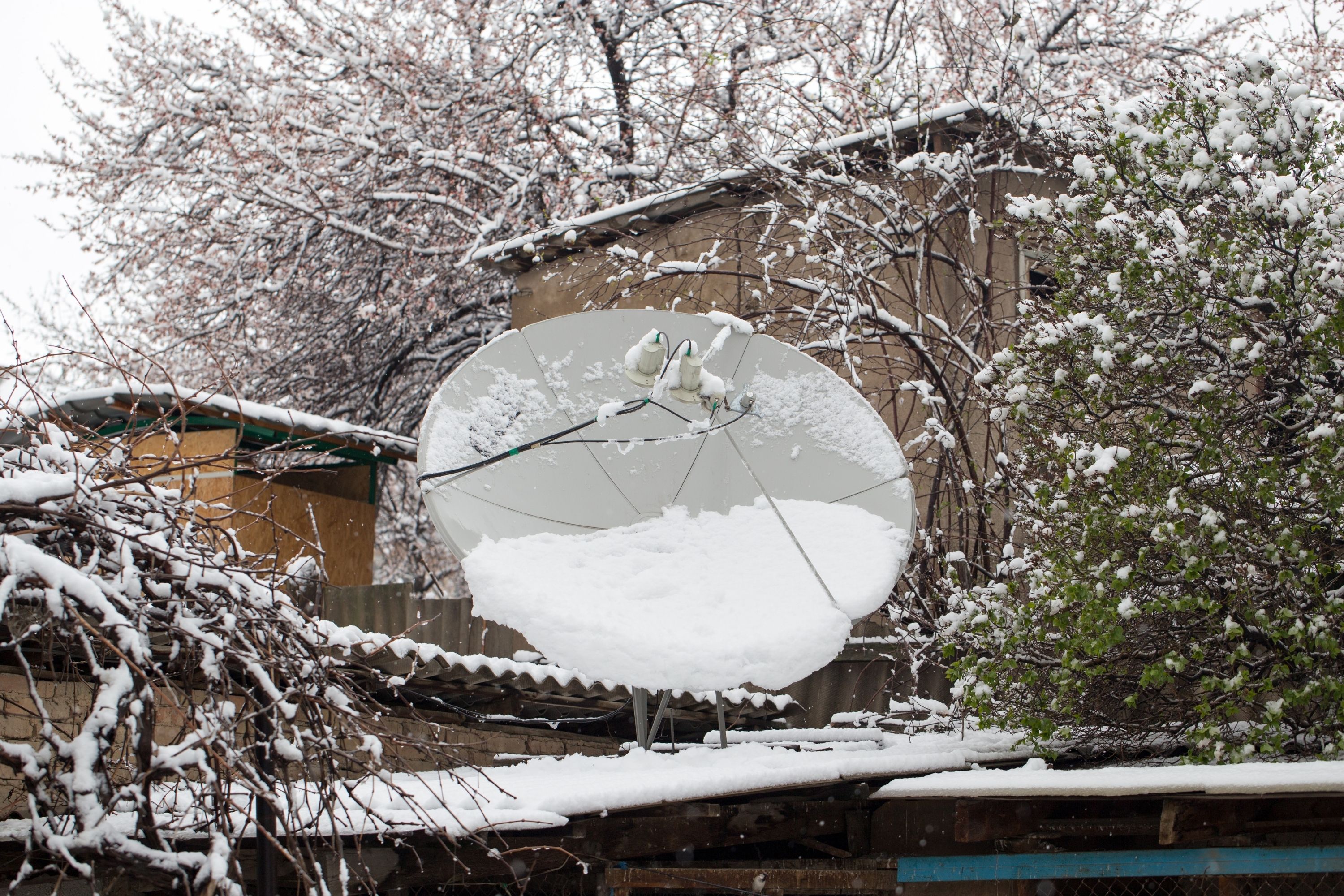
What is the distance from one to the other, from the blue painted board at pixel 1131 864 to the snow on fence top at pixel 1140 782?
33 centimetres

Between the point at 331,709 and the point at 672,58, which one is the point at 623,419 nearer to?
the point at 331,709

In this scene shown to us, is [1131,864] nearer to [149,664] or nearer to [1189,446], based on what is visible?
[1189,446]

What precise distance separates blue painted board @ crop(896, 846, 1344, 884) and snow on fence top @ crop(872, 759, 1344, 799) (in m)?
0.33

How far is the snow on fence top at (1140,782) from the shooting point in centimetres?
396

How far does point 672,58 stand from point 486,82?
2.78 meters

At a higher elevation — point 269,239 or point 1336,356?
point 269,239

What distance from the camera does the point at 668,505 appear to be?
6.08 metres

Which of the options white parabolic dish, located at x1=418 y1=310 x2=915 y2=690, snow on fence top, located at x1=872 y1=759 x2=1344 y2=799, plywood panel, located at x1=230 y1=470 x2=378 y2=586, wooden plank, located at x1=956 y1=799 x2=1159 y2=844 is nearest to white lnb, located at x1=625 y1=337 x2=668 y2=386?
white parabolic dish, located at x1=418 y1=310 x2=915 y2=690

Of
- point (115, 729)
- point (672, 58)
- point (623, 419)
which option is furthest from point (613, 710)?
point (672, 58)

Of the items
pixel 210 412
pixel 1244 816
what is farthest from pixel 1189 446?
pixel 210 412

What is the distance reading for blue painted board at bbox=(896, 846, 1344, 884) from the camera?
4.62m

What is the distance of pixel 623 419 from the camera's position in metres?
6.07

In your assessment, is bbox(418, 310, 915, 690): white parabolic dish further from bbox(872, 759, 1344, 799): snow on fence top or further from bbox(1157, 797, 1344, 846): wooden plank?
bbox(1157, 797, 1344, 846): wooden plank

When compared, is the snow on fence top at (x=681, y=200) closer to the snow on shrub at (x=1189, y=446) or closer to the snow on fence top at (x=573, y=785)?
the snow on shrub at (x=1189, y=446)
